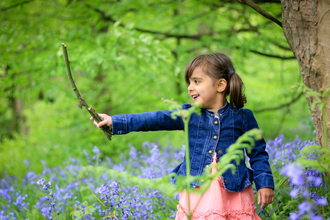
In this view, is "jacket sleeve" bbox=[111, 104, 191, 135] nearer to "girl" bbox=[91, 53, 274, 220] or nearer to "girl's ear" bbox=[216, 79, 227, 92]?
"girl" bbox=[91, 53, 274, 220]

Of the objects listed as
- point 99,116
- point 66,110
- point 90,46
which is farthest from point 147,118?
point 66,110

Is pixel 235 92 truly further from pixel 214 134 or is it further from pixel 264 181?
pixel 264 181

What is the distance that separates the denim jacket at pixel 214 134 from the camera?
177 centimetres

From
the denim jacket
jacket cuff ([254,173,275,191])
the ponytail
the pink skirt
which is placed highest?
the ponytail

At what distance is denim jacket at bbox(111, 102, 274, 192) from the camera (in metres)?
1.77

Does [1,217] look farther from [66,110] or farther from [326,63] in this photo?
[66,110]

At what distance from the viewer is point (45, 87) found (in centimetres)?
493

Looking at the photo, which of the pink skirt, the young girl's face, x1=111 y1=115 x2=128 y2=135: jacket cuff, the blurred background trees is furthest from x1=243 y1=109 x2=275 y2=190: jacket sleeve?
the blurred background trees

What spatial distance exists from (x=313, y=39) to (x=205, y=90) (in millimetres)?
824

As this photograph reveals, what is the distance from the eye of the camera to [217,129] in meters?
1.83

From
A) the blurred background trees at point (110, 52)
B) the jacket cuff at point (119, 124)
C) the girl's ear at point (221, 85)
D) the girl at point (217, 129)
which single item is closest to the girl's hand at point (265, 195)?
the girl at point (217, 129)

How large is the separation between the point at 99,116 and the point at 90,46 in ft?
8.49

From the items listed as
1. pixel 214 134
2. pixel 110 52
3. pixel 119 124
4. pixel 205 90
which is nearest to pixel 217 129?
pixel 214 134

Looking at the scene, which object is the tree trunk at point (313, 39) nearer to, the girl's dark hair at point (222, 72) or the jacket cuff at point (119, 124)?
the girl's dark hair at point (222, 72)
